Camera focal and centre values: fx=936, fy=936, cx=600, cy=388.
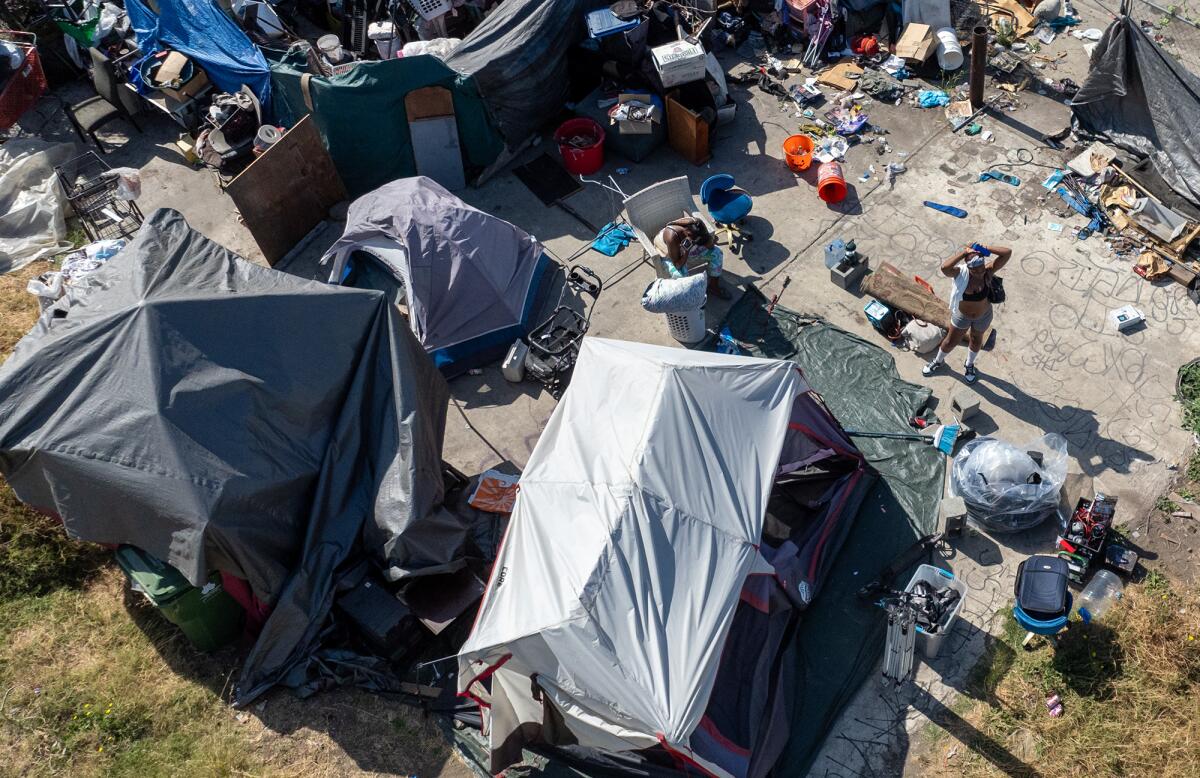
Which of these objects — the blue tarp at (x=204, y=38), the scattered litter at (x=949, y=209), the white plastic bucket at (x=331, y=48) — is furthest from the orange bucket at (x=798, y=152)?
the blue tarp at (x=204, y=38)

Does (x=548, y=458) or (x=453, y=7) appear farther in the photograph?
(x=453, y=7)

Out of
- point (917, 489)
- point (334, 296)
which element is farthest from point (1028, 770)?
point (334, 296)

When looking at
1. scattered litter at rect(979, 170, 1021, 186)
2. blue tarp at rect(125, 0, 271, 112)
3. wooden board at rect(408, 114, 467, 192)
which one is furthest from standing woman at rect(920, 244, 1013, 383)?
blue tarp at rect(125, 0, 271, 112)

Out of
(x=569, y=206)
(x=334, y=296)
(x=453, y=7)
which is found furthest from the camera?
(x=453, y=7)

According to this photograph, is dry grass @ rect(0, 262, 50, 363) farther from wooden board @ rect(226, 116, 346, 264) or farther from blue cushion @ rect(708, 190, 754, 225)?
blue cushion @ rect(708, 190, 754, 225)

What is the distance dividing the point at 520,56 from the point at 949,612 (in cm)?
869

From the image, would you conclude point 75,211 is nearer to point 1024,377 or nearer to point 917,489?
point 917,489

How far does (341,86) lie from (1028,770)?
10640 millimetres

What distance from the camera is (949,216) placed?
38.6ft

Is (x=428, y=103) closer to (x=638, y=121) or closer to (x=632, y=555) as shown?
(x=638, y=121)

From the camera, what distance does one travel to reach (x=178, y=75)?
44.5 ft

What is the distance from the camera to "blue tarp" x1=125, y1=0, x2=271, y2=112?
13484mm

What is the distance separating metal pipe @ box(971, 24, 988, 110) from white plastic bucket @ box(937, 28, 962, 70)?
436 mm

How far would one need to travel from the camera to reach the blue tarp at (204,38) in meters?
13.5
